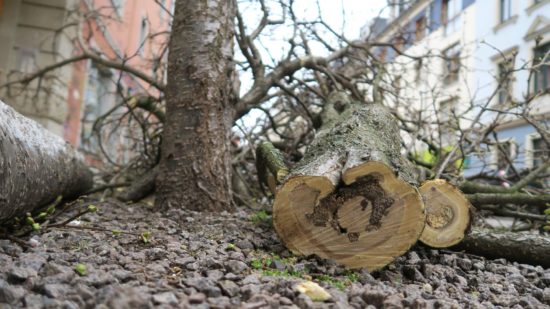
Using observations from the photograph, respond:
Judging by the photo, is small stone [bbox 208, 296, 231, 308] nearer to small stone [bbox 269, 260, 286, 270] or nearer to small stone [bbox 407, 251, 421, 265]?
small stone [bbox 269, 260, 286, 270]

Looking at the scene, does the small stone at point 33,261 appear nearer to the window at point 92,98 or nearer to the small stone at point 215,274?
the small stone at point 215,274

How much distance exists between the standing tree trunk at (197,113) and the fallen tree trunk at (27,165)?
2.51ft

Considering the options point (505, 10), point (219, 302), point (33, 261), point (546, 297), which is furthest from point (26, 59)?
point (505, 10)

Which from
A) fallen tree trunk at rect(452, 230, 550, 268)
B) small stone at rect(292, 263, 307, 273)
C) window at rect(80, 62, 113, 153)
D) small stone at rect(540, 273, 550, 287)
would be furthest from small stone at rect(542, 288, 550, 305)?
window at rect(80, 62, 113, 153)

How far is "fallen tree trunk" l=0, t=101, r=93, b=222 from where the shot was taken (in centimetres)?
212

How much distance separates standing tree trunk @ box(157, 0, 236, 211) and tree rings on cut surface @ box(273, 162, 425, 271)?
1299 millimetres

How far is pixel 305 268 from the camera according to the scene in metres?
2.23

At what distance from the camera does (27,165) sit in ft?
7.87

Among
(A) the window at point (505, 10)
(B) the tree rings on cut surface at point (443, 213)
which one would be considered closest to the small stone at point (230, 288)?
(B) the tree rings on cut surface at point (443, 213)

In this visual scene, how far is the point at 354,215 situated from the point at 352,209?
0.10 ft

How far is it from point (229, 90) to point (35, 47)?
5842 millimetres

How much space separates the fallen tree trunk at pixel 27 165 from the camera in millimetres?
2116

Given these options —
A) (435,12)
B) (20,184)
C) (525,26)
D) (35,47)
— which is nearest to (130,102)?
(20,184)

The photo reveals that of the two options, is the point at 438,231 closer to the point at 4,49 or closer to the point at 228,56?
the point at 228,56
